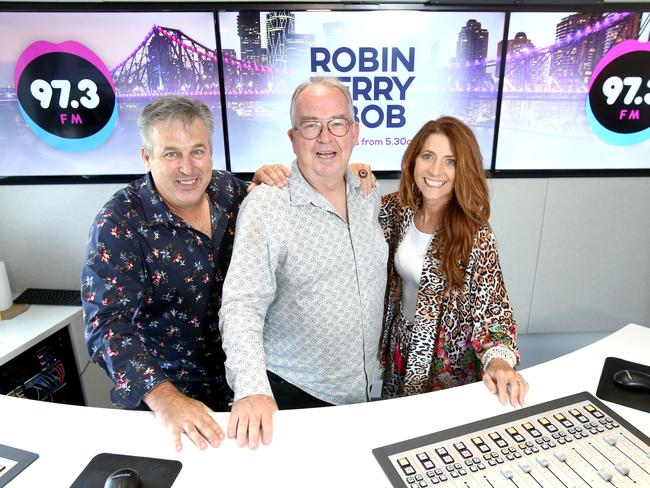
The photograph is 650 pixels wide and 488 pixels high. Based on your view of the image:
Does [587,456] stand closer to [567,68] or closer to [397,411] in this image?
[397,411]

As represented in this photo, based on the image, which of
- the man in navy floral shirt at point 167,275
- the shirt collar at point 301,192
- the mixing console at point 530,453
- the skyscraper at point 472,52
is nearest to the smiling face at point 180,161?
the man in navy floral shirt at point 167,275

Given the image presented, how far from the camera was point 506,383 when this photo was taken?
50.3 inches

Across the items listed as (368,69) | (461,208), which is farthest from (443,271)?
(368,69)

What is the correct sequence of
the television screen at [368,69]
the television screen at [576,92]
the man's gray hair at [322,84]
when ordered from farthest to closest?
the television screen at [576,92] → the television screen at [368,69] → the man's gray hair at [322,84]

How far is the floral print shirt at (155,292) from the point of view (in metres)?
1.25

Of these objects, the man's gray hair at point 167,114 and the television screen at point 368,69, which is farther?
the television screen at point 368,69

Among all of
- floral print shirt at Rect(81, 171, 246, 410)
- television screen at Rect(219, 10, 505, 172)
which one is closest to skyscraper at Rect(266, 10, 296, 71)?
television screen at Rect(219, 10, 505, 172)

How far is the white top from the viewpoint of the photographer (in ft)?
5.56

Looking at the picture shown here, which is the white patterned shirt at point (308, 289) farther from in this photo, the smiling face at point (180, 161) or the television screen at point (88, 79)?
the television screen at point (88, 79)

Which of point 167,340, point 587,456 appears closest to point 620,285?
point 587,456

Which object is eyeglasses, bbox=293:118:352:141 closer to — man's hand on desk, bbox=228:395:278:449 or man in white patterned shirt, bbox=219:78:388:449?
man in white patterned shirt, bbox=219:78:388:449

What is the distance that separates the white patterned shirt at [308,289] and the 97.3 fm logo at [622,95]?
6.89 ft

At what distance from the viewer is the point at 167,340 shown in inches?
60.0

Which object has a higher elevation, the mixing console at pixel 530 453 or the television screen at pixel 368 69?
the television screen at pixel 368 69
